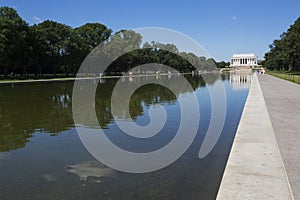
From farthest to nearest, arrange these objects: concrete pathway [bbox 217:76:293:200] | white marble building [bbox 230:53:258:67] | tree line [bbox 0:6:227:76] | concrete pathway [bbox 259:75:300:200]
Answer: white marble building [bbox 230:53:258:67]
tree line [bbox 0:6:227:76]
concrete pathway [bbox 259:75:300:200]
concrete pathway [bbox 217:76:293:200]

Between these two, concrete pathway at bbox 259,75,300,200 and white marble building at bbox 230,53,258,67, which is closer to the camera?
concrete pathway at bbox 259,75,300,200

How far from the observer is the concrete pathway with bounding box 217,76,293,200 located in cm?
380

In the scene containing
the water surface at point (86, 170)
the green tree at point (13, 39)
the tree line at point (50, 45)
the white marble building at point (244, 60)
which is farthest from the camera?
the white marble building at point (244, 60)

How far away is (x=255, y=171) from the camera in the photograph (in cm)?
458

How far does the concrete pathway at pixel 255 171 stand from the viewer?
12.5 feet

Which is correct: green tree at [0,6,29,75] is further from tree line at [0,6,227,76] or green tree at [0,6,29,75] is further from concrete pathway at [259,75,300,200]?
concrete pathway at [259,75,300,200]

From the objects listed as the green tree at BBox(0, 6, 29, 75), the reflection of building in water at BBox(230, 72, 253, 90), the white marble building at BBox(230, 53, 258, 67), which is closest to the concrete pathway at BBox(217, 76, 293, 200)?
the reflection of building in water at BBox(230, 72, 253, 90)

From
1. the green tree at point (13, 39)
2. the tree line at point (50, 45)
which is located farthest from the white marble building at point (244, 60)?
the green tree at point (13, 39)

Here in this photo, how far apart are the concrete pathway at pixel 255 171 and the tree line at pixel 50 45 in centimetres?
2969

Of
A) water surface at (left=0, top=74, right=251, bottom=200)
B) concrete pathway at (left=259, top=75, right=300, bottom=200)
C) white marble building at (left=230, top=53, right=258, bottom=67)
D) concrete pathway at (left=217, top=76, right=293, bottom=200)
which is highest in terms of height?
white marble building at (left=230, top=53, right=258, bottom=67)

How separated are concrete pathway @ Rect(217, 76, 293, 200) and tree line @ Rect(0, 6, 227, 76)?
1169 inches

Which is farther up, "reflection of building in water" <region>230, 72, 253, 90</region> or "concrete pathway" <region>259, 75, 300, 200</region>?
"concrete pathway" <region>259, 75, 300, 200</region>

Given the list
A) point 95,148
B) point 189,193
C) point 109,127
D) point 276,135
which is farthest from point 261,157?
point 109,127

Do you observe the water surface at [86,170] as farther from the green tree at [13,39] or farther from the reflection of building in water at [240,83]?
the green tree at [13,39]
